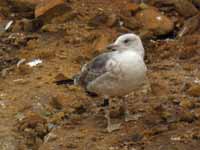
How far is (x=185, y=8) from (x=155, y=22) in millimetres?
627

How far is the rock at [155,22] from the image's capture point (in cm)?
1016

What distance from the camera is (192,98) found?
808cm

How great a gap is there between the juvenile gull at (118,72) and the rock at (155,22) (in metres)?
2.29

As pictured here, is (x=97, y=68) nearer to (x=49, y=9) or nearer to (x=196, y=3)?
(x=49, y=9)

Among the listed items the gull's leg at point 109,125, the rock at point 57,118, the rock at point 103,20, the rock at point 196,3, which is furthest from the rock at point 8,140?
the rock at point 196,3

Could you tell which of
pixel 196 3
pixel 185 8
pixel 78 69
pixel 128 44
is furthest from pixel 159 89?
pixel 196 3

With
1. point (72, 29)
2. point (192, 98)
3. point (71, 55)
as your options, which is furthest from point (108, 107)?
point (72, 29)

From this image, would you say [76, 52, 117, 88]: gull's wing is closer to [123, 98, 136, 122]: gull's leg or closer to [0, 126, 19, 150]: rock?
[123, 98, 136, 122]: gull's leg

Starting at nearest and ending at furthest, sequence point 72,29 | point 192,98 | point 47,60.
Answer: point 192,98, point 47,60, point 72,29

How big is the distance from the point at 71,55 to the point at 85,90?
1772 millimetres

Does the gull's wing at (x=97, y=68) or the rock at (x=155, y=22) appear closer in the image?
the gull's wing at (x=97, y=68)

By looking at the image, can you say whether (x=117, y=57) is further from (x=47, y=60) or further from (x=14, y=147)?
(x=47, y=60)

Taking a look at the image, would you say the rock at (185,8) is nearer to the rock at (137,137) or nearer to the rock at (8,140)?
the rock at (137,137)

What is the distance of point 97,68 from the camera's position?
25.5 feet
